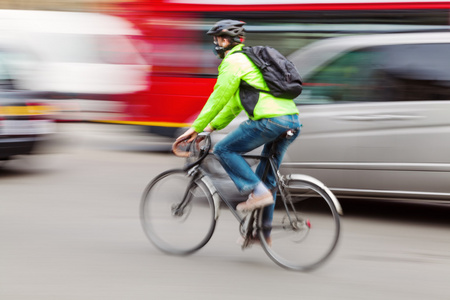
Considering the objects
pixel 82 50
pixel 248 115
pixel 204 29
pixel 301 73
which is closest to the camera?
pixel 248 115

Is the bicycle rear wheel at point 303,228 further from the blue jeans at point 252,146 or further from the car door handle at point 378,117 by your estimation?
the car door handle at point 378,117

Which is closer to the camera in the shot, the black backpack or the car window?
the black backpack

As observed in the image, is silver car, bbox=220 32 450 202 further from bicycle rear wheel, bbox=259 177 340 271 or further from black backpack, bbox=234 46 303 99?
black backpack, bbox=234 46 303 99

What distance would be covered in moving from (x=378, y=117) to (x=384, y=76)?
38cm

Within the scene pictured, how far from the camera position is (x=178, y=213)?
5.09 m

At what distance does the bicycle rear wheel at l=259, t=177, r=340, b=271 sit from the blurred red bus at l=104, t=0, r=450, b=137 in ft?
14.9

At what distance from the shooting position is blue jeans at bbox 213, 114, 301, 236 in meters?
4.60

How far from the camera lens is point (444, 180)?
19.9ft

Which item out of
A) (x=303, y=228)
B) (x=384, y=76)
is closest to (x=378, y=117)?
(x=384, y=76)

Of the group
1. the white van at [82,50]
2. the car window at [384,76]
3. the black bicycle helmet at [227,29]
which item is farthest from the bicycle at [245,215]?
the white van at [82,50]

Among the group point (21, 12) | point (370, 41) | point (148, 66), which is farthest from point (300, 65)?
point (21, 12)

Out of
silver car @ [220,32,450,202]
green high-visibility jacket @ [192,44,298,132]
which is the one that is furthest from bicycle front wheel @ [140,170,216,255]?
silver car @ [220,32,450,202]

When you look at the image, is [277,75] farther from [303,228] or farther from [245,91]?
[303,228]

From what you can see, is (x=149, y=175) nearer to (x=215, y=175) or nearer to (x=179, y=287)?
(x=215, y=175)
